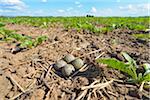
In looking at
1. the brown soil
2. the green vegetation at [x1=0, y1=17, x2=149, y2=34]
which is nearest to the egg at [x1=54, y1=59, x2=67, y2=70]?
the brown soil

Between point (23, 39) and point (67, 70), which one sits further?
point (23, 39)

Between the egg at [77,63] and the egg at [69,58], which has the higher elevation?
the egg at [69,58]

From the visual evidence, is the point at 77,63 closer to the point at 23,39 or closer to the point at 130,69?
the point at 130,69

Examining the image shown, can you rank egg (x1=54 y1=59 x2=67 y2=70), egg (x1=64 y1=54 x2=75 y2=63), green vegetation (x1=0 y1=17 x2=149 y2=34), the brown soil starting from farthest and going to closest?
green vegetation (x1=0 y1=17 x2=149 y2=34)
egg (x1=64 y1=54 x2=75 y2=63)
egg (x1=54 y1=59 x2=67 y2=70)
the brown soil

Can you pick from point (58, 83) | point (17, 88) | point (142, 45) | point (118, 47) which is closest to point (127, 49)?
point (118, 47)

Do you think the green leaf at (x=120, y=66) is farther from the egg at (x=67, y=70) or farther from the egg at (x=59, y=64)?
the egg at (x=59, y=64)

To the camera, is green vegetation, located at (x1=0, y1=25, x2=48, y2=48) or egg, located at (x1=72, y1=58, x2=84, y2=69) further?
green vegetation, located at (x1=0, y1=25, x2=48, y2=48)

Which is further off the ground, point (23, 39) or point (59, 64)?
point (23, 39)

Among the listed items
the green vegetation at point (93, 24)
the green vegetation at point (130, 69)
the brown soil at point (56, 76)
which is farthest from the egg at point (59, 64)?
the green vegetation at point (93, 24)

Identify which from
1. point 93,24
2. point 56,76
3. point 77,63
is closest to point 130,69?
point 77,63

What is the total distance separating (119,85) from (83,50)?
109 centimetres

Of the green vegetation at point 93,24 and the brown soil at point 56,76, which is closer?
the brown soil at point 56,76

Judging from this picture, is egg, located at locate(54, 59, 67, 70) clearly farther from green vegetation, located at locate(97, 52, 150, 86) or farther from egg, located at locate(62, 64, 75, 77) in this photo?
green vegetation, located at locate(97, 52, 150, 86)

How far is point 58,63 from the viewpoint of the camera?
344 centimetres
